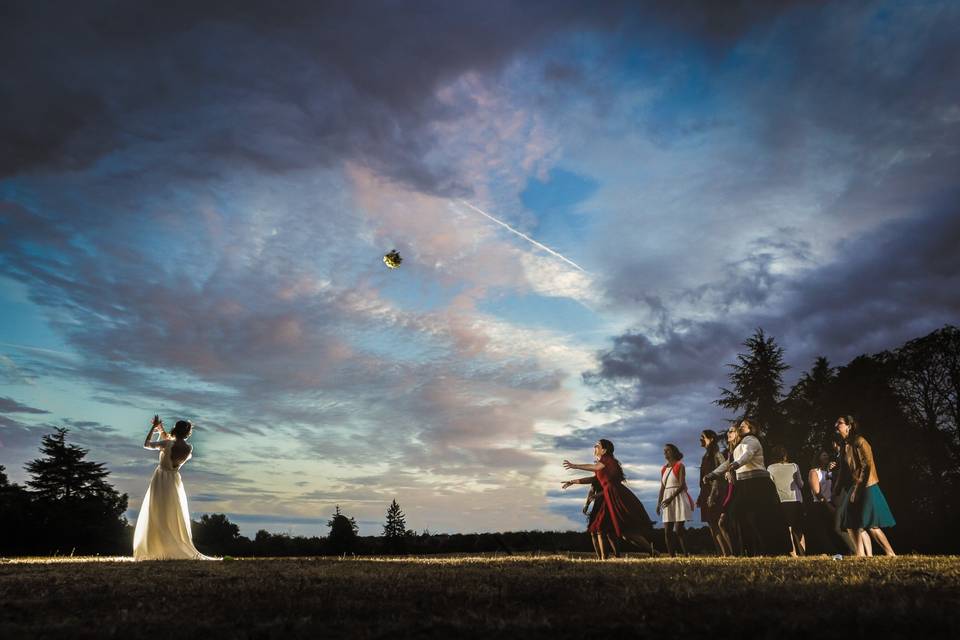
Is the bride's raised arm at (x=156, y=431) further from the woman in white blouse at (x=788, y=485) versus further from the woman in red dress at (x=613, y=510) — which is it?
the woman in white blouse at (x=788, y=485)

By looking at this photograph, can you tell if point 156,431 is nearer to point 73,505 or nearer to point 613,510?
point 613,510

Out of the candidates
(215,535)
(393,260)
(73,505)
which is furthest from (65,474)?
(393,260)

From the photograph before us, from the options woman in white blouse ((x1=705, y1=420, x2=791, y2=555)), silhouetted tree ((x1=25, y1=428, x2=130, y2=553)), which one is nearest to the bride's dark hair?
woman in white blouse ((x1=705, y1=420, x2=791, y2=555))

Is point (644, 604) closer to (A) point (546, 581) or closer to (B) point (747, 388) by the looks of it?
(A) point (546, 581)

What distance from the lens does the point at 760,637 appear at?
18.8 feet

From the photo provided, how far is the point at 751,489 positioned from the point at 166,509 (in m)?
13.6

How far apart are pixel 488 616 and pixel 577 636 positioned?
103 cm

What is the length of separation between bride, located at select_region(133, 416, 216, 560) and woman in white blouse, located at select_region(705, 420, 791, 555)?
12.3 metres

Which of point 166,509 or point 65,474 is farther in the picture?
point 65,474

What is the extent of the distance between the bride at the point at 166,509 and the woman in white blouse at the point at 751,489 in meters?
12.3

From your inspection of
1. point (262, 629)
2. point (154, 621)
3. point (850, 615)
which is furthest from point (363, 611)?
point (850, 615)

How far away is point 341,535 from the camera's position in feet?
82.1

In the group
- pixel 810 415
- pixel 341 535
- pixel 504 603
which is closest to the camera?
pixel 504 603

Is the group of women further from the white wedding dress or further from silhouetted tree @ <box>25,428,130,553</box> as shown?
silhouetted tree @ <box>25,428,130,553</box>
